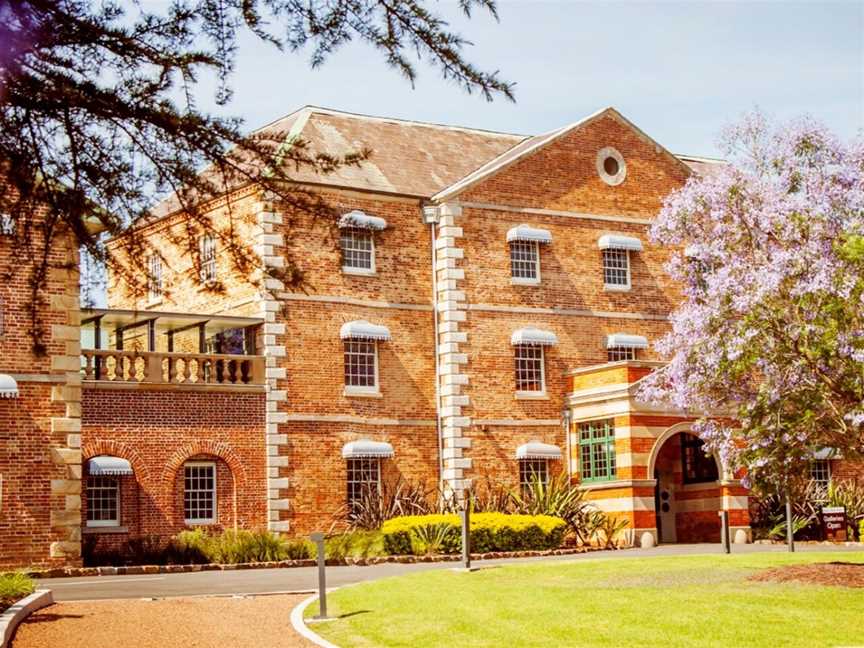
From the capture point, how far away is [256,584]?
22.9 meters

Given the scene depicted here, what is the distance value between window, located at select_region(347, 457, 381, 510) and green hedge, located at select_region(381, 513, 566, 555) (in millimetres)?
A: 2212

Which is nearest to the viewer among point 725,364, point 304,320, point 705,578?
point 705,578

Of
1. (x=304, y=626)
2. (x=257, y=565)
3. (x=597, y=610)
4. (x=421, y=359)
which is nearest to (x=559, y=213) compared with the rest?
(x=421, y=359)

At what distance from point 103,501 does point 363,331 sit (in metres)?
7.57

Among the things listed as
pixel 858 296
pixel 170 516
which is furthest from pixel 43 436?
pixel 858 296

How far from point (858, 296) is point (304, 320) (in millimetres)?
15642

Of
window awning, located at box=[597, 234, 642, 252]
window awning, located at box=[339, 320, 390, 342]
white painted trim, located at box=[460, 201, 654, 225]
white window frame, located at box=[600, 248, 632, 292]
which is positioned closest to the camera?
window awning, located at box=[339, 320, 390, 342]

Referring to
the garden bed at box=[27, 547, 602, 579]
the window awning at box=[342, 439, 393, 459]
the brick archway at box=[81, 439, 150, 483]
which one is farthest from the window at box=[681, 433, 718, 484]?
the brick archway at box=[81, 439, 150, 483]

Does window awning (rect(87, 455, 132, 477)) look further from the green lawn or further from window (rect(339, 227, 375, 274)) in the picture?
the green lawn

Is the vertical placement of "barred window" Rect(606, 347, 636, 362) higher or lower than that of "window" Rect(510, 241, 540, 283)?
lower

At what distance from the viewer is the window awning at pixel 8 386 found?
2716 cm

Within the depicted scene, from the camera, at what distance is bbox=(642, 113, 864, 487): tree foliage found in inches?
855

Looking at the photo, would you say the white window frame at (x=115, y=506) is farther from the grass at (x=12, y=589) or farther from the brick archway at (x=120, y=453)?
the grass at (x=12, y=589)

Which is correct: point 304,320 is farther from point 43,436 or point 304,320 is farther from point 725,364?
point 725,364
